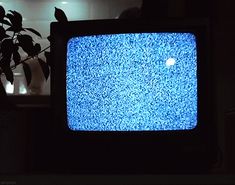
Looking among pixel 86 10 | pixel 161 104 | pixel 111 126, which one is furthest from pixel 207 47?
pixel 86 10

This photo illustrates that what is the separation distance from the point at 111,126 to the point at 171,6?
56 cm

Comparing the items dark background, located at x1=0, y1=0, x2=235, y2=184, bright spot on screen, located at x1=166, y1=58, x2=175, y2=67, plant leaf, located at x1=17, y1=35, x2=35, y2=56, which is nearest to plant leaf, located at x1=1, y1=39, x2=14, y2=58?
plant leaf, located at x1=17, y1=35, x2=35, y2=56

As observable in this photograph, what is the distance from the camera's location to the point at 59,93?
1.08m

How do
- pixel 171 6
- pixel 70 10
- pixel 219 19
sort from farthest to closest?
pixel 70 10, pixel 171 6, pixel 219 19

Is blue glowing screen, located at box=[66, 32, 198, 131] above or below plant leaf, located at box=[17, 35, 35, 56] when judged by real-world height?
below

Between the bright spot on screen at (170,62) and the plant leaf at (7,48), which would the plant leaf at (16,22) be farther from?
the bright spot on screen at (170,62)

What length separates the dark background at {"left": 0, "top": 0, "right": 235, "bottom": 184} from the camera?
1.08 meters

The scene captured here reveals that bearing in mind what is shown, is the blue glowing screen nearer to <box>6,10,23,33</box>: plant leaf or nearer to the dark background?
the dark background

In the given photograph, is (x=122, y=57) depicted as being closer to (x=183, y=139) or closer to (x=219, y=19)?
(x=183, y=139)

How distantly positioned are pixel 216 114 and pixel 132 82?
250mm

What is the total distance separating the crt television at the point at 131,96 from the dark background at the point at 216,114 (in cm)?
9

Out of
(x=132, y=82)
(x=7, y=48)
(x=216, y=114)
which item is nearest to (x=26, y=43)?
(x=7, y=48)

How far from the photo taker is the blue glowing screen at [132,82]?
107 centimetres

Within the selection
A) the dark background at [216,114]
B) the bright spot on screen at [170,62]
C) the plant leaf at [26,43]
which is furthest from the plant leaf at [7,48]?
the bright spot on screen at [170,62]
